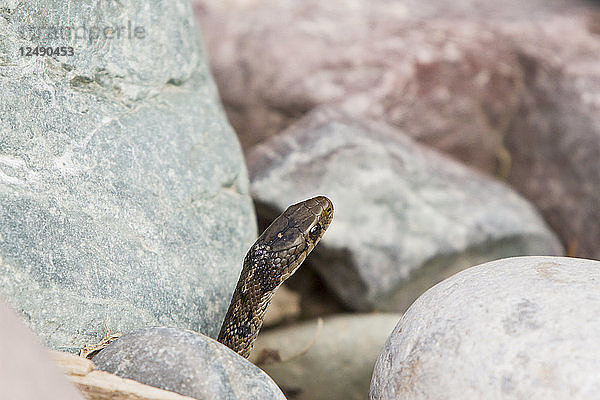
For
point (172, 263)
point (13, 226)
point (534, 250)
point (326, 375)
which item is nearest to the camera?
point (13, 226)

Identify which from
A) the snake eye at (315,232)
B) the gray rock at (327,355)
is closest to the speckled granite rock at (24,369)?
the snake eye at (315,232)

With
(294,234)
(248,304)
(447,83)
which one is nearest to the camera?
(248,304)

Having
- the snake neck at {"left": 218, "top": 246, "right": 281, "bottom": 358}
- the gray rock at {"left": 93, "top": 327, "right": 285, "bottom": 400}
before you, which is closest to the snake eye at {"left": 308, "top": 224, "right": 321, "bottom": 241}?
the snake neck at {"left": 218, "top": 246, "right": 281, "bottom": 358}

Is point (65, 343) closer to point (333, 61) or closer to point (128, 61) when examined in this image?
point (128, 61)

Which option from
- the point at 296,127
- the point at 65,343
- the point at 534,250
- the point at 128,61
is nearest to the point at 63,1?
the point at 128,61

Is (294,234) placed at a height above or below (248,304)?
above

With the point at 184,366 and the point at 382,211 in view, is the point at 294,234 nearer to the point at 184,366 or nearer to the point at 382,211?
the point at 184,366

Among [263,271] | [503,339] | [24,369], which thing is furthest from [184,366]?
[503,339]
